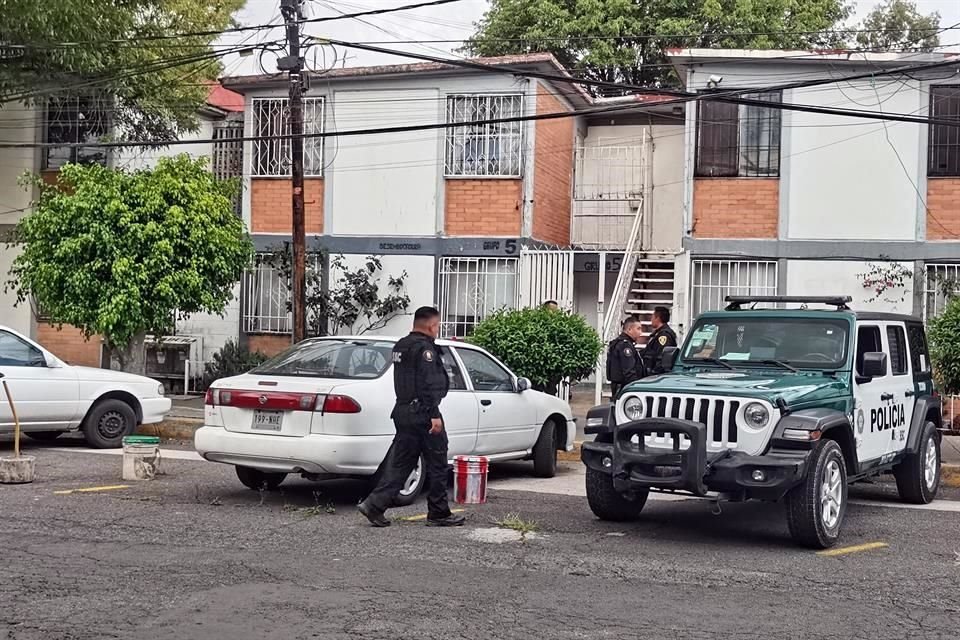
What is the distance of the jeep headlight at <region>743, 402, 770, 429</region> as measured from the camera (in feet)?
28.3

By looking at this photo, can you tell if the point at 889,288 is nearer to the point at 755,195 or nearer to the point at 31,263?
the point at 755,195

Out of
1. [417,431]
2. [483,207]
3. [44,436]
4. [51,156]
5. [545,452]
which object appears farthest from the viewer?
[51,156]

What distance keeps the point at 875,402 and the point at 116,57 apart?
15.7m

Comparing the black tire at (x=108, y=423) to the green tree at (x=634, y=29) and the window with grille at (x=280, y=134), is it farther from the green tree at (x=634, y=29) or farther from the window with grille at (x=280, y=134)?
the green tree at (x=634, y=29)

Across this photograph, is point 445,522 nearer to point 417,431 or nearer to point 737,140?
point 417,431

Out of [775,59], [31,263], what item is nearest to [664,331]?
[775,59]

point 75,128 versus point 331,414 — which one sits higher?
point 75,128

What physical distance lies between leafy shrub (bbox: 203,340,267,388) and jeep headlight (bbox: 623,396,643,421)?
12303 millimetres

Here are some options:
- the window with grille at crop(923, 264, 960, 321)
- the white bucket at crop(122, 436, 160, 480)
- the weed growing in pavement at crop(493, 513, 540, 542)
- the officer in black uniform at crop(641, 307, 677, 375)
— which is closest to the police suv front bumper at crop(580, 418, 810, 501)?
the weed growing in pavement at crop(493, 513, 540, 542)

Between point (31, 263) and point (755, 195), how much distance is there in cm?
1096

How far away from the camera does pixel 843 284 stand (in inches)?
735

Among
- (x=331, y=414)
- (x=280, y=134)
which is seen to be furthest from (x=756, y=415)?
(x=280, y=134)

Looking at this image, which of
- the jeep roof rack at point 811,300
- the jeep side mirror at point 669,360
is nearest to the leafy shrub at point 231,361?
the jeep side mirror at point 669,360

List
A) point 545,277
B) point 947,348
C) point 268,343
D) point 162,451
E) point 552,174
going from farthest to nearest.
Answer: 1. point 552,174
2. point 268,343
3. point 545,277
4. point 162,451
5. point 947,348
